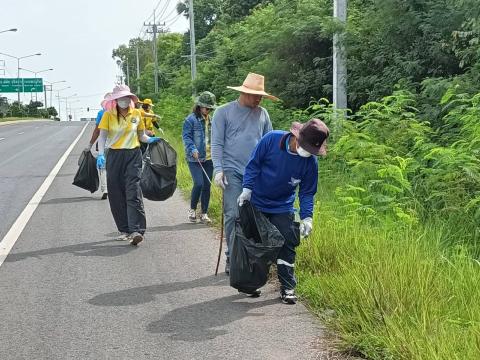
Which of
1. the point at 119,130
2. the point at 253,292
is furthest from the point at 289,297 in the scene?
the point at 119,130

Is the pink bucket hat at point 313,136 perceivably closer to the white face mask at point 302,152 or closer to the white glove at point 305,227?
the white face mask at point 302,152

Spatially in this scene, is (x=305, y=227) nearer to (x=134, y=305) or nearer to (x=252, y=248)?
(x=252, y=248)

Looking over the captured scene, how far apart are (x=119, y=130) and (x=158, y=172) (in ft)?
2.42

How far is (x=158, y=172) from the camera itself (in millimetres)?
7754

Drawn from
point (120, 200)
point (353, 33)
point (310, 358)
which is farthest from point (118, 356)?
point (353, 33)

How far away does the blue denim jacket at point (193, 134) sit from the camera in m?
8.51

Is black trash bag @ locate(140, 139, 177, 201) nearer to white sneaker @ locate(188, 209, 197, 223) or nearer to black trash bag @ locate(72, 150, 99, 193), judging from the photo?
white sneaker @ locate(188, 209, 197, 223)

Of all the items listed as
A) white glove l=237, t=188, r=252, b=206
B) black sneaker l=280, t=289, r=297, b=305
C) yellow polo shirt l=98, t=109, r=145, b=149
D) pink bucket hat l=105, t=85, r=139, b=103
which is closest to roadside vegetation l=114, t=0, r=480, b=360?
black sneaker l=280, t=289, r=297, b=305

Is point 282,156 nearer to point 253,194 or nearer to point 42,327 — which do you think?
point 253,194

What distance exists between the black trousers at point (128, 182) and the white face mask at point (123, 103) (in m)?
0.52

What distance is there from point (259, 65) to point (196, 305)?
11.6m

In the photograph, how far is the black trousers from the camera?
291 inches

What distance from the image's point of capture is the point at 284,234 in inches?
204

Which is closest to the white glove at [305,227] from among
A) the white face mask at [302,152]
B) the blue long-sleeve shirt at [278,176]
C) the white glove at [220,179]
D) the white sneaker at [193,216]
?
the blue long-sleeve shirt at [278,176]
